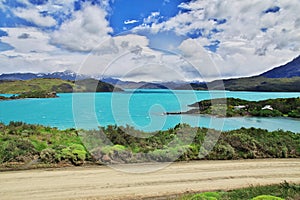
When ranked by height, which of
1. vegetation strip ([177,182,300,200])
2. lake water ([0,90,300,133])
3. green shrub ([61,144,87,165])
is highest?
lake water ([0,90,300,133])

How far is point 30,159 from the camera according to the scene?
11383 mm

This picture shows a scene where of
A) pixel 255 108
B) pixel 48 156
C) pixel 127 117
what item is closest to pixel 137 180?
pixel 48 156

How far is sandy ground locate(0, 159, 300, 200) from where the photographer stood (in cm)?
855

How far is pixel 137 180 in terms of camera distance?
975cm

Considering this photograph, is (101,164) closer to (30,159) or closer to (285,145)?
(30,159)

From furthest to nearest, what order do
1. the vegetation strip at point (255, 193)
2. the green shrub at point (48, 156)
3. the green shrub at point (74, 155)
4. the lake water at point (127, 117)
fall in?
the lake water at point (127, 117), the green shrub at point (74, 155), the green shrub at point (48, 156), the vegetation strip at point (255, 193)

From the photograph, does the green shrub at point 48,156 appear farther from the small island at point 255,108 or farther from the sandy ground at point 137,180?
the small island at point 255,108

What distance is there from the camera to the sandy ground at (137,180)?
8.55 m

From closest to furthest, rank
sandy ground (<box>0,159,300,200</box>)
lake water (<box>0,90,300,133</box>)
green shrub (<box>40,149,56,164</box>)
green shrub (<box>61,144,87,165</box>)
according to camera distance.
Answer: sandy ground (<box>0,159,300,200</box>) → green shrub (<box>40,149,56,164</box>) → green shrub (<box>61,144,87,165</box>) → lake water (<box>0,90,300,133</box>)

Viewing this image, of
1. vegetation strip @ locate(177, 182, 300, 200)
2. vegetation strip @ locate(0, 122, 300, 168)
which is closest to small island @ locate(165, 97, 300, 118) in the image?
vegetation strip @ locate(0, 122, 300, 168)

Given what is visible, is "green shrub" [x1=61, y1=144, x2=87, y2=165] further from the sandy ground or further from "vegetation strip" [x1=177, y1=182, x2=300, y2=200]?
"vegetation strip" [x1=177, y1=182, x2=300, y2=200]

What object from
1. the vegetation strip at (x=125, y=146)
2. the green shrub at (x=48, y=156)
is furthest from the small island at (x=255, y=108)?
the green shrub at (x=48, y=156)

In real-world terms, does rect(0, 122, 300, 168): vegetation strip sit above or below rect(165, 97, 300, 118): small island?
below

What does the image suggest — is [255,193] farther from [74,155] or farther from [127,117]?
[127,117]
